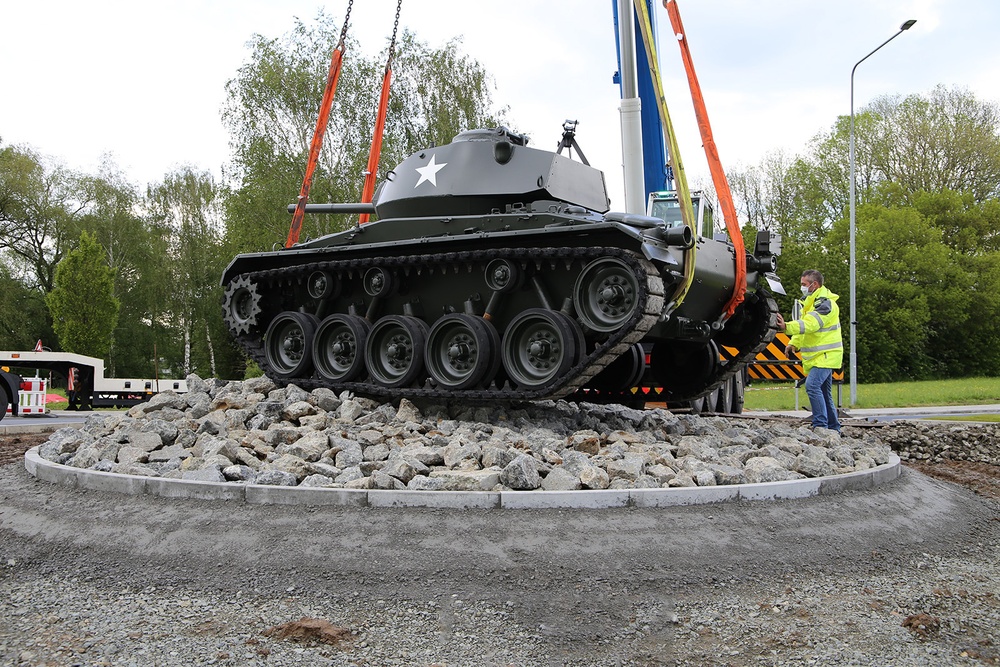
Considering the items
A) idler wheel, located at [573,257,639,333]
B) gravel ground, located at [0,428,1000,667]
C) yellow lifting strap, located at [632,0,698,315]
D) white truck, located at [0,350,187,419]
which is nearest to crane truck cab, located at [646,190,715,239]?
yellow lifting strap, located at [632,0,698,315]

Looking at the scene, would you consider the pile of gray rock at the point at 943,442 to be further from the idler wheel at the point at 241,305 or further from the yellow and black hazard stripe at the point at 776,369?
the idler wheel at the point at 241,305

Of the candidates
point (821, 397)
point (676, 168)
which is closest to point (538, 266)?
point (676, 168)

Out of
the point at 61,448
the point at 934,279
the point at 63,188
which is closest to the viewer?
the point at 61,448

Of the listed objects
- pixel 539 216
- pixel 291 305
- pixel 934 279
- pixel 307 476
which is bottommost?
pixel 307 476

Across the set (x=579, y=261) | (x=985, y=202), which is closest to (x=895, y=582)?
(x=579, y=261)

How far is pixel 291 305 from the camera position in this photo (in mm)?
11805

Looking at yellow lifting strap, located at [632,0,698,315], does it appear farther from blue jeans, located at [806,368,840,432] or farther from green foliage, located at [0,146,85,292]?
green foliage, located at [0,146,85,292]

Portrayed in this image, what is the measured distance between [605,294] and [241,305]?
5.66 metres

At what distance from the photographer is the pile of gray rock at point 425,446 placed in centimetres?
642

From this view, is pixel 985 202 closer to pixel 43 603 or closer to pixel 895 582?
pixel 895 582

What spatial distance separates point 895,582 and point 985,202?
4143cm

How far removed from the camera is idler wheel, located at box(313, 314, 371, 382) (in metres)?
10.3

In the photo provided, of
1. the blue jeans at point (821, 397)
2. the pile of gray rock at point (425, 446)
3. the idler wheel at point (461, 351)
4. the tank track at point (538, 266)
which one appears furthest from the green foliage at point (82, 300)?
the blue jeans at point (821, 397)

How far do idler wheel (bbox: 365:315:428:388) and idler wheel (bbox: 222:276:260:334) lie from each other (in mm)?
2170
